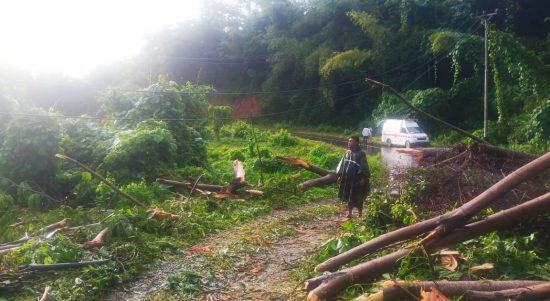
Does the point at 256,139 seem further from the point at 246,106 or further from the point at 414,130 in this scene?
the point at 246,106

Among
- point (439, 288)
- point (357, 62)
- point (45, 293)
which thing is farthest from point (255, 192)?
point (357, 62)

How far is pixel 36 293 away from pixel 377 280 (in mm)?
3878

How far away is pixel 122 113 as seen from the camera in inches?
693

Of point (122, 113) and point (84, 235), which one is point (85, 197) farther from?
point (122, 113)

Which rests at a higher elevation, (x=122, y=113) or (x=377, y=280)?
(x=122, y=113)

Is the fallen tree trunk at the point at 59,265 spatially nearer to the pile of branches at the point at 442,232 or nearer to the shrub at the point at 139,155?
the pile of branches at the point at 442,232

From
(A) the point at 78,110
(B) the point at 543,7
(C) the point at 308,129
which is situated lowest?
(C) the point at 308,129

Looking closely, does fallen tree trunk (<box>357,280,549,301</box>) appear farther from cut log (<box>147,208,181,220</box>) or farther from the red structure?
the red structure

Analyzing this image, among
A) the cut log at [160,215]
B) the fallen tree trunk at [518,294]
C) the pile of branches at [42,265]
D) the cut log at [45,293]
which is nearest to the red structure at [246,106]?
the cut log at [160,215]

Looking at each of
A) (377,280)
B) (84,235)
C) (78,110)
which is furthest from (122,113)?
(78,110)

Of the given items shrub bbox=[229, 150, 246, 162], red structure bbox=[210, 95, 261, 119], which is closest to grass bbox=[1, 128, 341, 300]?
shrub bbox=[229, 150, 246, 162]

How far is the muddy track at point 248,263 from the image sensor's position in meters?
5.95

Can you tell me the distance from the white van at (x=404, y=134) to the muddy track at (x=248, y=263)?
51.5ft

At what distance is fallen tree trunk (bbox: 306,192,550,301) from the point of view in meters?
5.14
